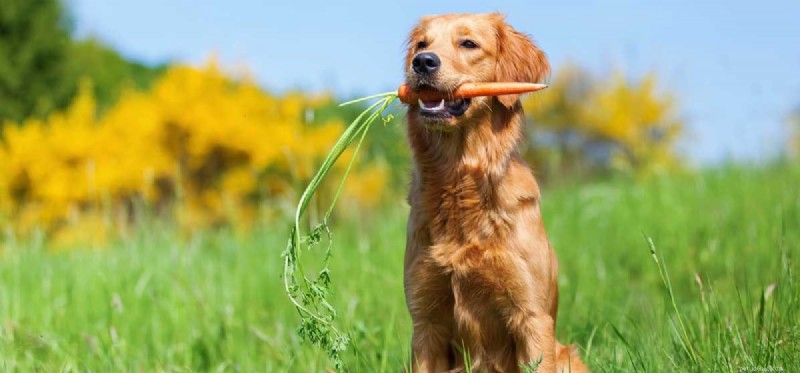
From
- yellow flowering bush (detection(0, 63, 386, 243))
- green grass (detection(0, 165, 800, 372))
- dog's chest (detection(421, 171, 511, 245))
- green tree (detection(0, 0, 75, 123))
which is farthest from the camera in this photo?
green tree (detection(0, 0, 75, 123))

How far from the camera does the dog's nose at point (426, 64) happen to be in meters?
3.41

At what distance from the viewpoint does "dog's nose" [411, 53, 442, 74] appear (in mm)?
3410

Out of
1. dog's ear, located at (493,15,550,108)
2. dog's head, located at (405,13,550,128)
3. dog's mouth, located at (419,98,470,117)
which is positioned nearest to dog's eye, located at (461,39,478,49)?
dog's head, located at (405,13,550,128)

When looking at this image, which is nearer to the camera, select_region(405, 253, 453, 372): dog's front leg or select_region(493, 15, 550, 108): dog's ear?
select_region(405, 253, 453, 372): dog's front leg

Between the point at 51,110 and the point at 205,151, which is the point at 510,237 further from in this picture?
the point at 51,110

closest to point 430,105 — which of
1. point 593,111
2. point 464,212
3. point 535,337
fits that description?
point 464,212

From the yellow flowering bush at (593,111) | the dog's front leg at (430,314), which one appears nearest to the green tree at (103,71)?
the yellow flowering bush at (593,111)

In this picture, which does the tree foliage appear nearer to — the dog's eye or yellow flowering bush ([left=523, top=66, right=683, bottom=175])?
yellow flowering bush ([left=523, top=66, right=683, bottom=175])

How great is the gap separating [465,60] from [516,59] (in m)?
0.25

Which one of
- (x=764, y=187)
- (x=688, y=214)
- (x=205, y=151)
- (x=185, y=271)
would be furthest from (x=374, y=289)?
(x=205, y=151)

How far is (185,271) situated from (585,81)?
14.6 meters

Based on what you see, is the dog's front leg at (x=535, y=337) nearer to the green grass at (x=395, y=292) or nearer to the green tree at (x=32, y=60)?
the green grass at (x=395, y=292)

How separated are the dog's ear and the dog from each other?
0.08m

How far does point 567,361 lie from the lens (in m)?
3.46
